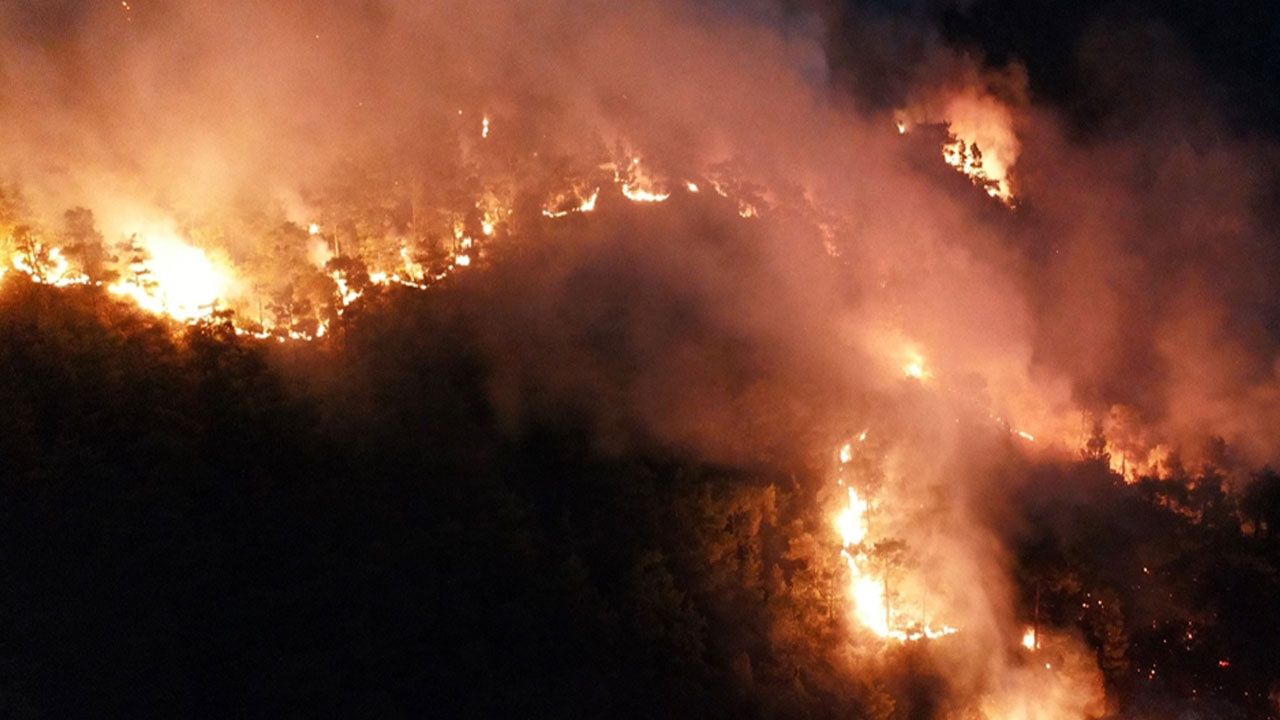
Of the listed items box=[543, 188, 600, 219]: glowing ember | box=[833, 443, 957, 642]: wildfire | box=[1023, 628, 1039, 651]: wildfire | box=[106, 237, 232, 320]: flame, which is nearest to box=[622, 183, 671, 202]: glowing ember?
box=[543, 188, 600, 219]: glowing ember

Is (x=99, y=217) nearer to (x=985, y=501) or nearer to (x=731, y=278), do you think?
(x=731, y=278)

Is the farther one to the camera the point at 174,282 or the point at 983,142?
the point at 983,142

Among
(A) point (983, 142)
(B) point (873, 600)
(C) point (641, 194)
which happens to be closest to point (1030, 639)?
(B) point (873, 600)

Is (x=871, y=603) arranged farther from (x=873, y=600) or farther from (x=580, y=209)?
(x=580, y=209)

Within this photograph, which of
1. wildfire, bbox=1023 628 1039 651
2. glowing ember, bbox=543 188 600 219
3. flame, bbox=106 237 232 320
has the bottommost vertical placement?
wildfire, bbox=1023 628 1039 651

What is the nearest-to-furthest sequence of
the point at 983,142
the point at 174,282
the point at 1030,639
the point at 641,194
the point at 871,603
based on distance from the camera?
the point at 174,282 < the point at 871,603 < the point at 1030,639 < the point at 641,194 < the point at 983,142

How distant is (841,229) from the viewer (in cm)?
1980

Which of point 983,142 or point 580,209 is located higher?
point 983,142

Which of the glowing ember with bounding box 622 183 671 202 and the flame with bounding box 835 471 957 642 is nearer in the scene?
the flame with bounding box 835 471 957 642

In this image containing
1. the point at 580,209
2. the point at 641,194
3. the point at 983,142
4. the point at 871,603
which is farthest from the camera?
the point at 983,142

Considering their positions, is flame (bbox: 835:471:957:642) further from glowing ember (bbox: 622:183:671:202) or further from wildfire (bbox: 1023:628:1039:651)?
glowing ember (bbox: 622:183:671:202)

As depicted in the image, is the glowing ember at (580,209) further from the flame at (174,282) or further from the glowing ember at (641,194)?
the flame at (174,282)

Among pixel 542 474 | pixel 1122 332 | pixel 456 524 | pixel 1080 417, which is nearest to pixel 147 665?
pixel 456 524

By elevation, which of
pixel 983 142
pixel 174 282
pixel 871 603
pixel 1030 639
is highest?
pixel 983 142
